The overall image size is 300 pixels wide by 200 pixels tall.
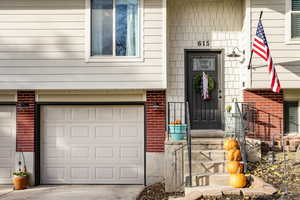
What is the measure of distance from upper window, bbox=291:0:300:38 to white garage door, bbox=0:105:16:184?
7770 mm

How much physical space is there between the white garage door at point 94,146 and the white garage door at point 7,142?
830 millimetres

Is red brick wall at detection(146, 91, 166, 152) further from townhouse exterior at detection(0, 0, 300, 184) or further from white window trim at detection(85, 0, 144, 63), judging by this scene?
white window trim at detection(85, 0, 144, 63)

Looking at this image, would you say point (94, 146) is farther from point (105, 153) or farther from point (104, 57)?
point (104, 57)

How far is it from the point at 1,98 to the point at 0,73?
2.95ft

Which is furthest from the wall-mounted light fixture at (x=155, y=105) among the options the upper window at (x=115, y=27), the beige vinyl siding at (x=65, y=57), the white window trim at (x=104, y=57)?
the upper window at (x=115, y=27)

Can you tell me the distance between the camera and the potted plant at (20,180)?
8170 millimetres

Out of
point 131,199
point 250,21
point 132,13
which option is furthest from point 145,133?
point 250,21

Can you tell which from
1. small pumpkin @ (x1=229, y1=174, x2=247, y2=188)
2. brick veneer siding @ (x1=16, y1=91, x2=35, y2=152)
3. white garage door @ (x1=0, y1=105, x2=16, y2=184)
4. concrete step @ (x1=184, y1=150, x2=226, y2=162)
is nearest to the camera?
small pumpkin @ (x1=229, y1=174, x2=247, y2=188)

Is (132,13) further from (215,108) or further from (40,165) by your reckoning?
(40,165)

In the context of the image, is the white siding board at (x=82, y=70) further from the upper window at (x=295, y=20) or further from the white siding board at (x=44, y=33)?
the upper window at (x=295, y=20)

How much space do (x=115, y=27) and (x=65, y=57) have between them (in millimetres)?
1518

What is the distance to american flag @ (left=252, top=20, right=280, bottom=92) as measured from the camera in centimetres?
731

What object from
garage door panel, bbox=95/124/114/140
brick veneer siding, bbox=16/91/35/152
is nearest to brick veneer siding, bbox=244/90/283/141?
garage door panel, bbox=95/124/114/140

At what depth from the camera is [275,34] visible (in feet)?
26.7
